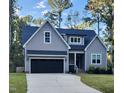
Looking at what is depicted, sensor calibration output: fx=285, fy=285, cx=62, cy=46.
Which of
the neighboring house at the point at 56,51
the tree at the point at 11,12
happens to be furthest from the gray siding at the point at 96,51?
the tree at the point at 11,12

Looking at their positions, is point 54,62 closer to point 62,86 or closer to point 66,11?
point 62,86

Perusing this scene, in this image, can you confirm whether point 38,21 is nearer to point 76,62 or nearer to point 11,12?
point 11,12

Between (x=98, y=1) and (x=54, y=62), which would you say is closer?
(x=98, y=1)

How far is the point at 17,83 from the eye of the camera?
2.52 meters

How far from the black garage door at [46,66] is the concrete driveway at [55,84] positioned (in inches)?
2.3

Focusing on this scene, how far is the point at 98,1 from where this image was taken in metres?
2.64

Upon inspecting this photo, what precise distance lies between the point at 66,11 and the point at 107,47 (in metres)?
0.49

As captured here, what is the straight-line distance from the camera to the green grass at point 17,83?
2373 millimetres

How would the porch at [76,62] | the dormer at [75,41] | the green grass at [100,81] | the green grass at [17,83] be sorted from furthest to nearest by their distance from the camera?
the dormer at [75,41]
the porch at [76,62]
the green grass at [100,81]
the green grass at [17,83]

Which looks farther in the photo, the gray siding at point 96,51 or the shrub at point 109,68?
the gray siding at point 96,51

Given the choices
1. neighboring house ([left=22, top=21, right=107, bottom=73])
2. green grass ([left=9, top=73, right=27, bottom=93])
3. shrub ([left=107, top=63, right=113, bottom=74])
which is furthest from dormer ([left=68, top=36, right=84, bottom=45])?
green grass ([left=9, top=73, right=27, bottom=93])

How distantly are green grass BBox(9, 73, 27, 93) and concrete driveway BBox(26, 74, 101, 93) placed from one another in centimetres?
6

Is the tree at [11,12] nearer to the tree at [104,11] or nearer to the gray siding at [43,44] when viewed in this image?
the gray siding at [43,44]
